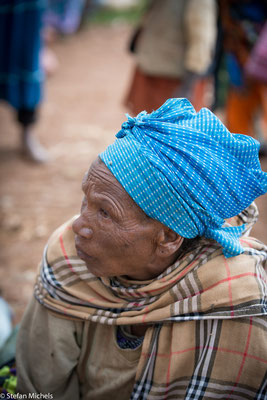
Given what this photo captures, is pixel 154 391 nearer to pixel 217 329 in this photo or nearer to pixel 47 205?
pixel 217 329

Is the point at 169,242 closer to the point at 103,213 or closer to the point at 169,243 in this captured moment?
the point at 169,243

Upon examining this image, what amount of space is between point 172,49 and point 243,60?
3.45ft

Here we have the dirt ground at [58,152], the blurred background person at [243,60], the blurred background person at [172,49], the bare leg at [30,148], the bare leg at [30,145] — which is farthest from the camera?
the bare leg at [30,148]

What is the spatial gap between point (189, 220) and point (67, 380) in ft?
3.31

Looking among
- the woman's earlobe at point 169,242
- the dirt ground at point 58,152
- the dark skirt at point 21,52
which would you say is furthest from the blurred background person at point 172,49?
the woman's earlobe at point 169,242

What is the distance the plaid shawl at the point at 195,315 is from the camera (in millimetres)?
1690

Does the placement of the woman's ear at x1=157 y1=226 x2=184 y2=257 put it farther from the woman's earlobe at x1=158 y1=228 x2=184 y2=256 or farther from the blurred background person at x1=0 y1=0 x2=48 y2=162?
the blurred background person at x1=0 y1=0 x2=48 y2=162

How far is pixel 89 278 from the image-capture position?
1894 mm

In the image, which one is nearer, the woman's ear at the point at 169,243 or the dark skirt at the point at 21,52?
the woman's ear at the point at 169,243

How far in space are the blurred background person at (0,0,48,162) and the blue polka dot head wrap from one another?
357cm

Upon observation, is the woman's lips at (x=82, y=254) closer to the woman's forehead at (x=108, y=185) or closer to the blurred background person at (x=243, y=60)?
the woman's forehead at (x=108, y=185)

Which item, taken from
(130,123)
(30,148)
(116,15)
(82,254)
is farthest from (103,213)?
(116,15)

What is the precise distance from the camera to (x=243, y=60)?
4.98m

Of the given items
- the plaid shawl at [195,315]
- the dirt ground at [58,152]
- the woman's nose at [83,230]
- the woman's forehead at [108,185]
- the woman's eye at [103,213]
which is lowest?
the dirt ground at [58,152]
